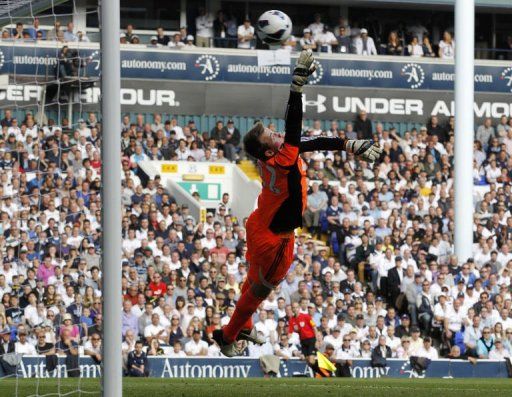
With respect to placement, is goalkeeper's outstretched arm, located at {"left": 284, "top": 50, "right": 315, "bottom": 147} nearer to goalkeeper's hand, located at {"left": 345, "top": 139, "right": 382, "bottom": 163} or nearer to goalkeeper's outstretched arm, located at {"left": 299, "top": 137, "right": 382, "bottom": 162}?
goalkeeper's outstretched arm, located at {"left": 299, "top": 137, "right": 382, "bottom": 162}

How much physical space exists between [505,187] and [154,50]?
8.55 m

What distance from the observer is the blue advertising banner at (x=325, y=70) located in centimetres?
2767

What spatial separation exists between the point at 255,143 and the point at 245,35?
19325mm

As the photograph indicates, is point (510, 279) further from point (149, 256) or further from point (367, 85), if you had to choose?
point (367, 85)

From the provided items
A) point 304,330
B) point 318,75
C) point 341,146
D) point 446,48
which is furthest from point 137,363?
point 446,48

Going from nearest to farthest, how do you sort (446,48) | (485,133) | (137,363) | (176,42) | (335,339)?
1. (137,363)
2. (335,339)
3. (485,133)
4. (176,42)
5. (446,48)

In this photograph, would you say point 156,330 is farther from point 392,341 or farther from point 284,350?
point 392,341

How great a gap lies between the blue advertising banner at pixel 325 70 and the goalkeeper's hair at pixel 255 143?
17619 millimetres

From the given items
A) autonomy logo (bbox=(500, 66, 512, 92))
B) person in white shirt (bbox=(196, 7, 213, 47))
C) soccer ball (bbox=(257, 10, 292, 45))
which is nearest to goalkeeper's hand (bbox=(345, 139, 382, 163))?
soccer ball (bbox=(257, 10, 292, 45))

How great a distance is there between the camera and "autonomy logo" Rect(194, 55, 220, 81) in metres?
27.9

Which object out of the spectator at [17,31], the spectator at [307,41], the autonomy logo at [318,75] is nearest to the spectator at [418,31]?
the spectator at [307,41]

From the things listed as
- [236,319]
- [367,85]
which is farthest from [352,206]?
[236,319]

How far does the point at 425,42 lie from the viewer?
30.6 metres

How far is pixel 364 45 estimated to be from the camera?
29609 millimetres
